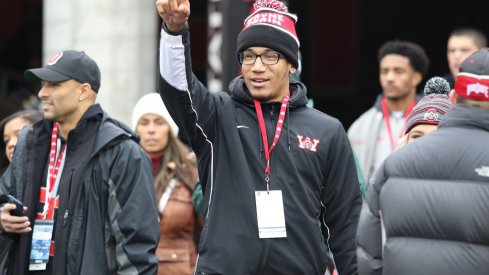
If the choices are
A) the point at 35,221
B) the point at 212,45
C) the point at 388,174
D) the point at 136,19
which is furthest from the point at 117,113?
the point at 388,174

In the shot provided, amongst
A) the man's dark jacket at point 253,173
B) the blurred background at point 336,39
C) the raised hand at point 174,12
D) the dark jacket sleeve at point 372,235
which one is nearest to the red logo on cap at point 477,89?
the dark jacket sleeve at point 372,235

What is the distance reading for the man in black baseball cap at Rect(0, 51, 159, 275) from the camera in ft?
20.9

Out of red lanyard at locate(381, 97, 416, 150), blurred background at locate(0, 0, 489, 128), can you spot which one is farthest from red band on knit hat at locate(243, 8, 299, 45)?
blurred background at locate(0, 0, 489, 128)

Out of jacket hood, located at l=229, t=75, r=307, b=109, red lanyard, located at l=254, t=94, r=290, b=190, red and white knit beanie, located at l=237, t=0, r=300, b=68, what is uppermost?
red and white knit beanie, located at l=237, t=0, r=300, b=68

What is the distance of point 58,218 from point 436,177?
2379 mm

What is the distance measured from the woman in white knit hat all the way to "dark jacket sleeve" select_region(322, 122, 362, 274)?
79.9 inches

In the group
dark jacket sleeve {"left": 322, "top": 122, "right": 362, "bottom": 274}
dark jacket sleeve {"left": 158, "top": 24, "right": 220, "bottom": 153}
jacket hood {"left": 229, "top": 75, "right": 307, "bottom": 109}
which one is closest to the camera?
dark jacket sleeve {"left": 158, "top": 24, "right": 220, "bottom": 153}

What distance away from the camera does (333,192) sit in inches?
235

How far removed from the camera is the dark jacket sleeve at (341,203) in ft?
19.5

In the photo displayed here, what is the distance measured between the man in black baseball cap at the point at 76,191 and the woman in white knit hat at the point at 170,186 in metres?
1.28

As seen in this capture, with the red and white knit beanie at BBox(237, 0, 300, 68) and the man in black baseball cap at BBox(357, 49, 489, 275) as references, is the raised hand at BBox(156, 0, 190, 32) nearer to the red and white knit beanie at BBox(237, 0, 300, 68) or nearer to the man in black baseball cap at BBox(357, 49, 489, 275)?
the red and white knit beanie at BBox(237, 0, 300, 68)

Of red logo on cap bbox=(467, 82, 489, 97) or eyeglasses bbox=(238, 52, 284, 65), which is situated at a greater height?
eyeglasses bbox=(238, 52, 284, 65)

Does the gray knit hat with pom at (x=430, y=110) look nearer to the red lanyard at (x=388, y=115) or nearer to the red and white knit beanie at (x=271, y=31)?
the red and white knit beanie at (x=271, y=31)

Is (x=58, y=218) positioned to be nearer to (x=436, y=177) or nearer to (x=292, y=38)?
(x=292, y=38)
